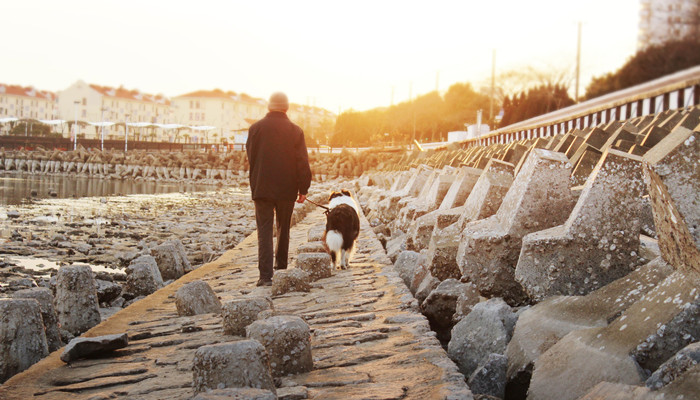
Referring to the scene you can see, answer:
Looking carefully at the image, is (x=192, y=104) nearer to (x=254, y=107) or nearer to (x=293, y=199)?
(x=254, y=107)

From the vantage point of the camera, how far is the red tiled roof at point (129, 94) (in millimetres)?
132000

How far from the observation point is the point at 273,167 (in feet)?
24.2

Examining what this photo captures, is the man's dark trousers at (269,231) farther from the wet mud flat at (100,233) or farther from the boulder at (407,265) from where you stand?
the wet mud flat at (100,233)

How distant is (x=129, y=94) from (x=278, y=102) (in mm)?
139355

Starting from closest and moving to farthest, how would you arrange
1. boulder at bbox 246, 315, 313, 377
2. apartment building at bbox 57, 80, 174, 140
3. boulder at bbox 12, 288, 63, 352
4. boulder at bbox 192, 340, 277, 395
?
boulder at bbox 192, 340, 277, 395 → boulder at bbox 246, 315, 313, 377 → boulder at bbox 12, 288, 63, 352 → apartment building at bbox 57, 80, 174, 140

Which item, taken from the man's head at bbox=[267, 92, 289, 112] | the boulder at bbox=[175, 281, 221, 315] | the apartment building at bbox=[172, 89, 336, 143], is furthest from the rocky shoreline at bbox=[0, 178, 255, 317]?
the apartment building at bbox=[172, 89, 336, 143]

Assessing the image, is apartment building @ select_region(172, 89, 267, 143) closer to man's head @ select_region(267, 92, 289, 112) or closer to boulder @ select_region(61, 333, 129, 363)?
man's head @ select_region(267, 92, 289, 112)

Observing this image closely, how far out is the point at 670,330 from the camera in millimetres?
2676

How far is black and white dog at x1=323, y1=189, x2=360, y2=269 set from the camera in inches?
313

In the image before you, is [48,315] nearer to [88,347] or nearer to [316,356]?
[88,347]

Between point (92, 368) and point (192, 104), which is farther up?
point (192, 104)

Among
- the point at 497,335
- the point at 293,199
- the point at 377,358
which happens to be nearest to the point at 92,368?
the point at 377,358

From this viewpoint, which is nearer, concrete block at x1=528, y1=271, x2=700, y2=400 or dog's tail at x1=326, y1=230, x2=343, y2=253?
concrete block at x1=528, y1=271, x2=700, y2=400

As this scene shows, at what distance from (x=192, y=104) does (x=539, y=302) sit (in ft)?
441
